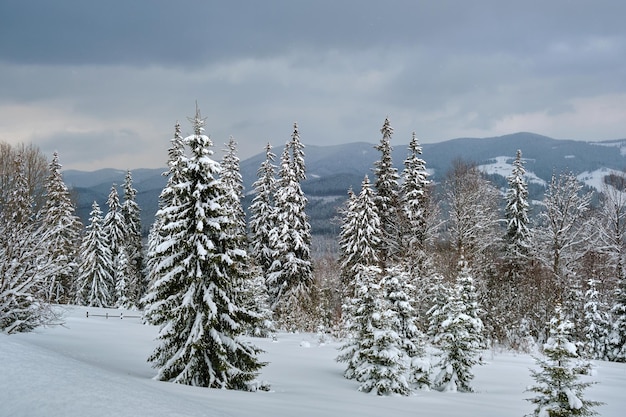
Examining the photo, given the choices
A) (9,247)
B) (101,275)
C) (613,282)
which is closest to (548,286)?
(613,282)

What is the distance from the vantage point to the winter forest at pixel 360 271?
12.9 metres

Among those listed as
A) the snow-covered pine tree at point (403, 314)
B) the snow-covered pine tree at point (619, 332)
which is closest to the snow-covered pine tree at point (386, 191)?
the snow-covered pine tree at point (619, 332)

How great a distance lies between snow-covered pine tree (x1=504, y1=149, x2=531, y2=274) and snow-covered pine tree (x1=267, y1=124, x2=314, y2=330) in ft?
59.9

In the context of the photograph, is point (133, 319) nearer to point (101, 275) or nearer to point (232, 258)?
point (101, 275)

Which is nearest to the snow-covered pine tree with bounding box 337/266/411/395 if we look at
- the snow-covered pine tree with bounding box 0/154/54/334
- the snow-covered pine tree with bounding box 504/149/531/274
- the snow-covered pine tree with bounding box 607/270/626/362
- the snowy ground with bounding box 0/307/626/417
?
the snowy ground with bounding box 0/307/626/417

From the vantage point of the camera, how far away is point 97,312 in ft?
143

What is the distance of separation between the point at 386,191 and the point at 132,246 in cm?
3295

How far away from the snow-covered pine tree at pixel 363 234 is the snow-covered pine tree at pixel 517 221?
13481 mm

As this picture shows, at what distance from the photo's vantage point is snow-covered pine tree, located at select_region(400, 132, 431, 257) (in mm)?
33312

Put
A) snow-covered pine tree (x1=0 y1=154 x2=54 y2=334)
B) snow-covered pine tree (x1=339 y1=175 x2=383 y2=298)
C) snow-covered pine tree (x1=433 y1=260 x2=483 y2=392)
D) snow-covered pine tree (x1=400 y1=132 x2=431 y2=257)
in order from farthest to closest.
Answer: snow-covered pine tree (x1=339 y1=175 x2=383 y2=298) → snow-covered pine tree (x1=400 y1=132 x2=431 y2=257) → snow-covered pine tree (x1=433 y1=260 x2=483 y2=392) → snow-covered pine tree (x1=0 y1=154 x2=54 y2=334)

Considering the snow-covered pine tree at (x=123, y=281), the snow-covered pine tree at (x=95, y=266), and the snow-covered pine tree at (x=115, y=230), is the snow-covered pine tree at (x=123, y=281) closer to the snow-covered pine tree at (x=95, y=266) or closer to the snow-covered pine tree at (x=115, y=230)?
the snow-covered pine tree at (x=115, y=230)

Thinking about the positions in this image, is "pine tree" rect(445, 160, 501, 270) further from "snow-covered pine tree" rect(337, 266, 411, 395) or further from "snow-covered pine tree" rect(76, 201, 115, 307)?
"snow-covered pine tree" rect(76, 201, 115, 307)

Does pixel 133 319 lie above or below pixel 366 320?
below

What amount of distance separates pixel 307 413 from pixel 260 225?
3522 centimetres
